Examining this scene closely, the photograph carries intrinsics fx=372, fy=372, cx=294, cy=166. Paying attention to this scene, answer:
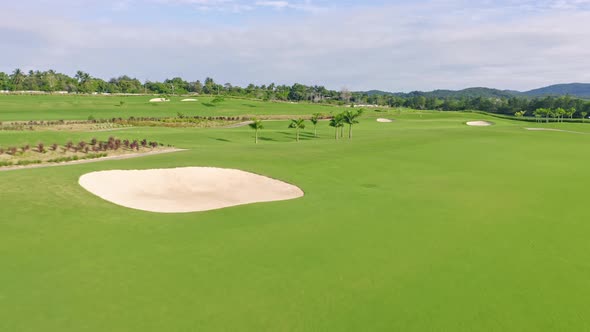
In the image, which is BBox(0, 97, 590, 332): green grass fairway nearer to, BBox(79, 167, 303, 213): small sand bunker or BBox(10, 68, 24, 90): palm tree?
BBox(79, 167, 303, 213): small sand bunker

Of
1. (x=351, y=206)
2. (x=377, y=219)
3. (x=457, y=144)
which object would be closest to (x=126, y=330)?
(x=377, y=219)

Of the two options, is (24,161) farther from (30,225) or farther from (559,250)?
(559,250)

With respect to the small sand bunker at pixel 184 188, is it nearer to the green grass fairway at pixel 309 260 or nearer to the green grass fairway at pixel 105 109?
the green grass fairway at pixel 309 260

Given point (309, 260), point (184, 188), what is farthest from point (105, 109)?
point (309, 260)

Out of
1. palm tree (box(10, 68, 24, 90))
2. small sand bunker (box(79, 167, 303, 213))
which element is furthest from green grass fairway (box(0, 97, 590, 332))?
palm tree (box(10, 68, 24, 90))

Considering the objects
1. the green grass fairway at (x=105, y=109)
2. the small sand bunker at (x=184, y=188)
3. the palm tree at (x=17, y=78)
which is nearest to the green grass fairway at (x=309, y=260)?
the small sand bunker at (x=184, y=188)

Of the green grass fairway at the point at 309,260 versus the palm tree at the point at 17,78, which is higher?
the palm tree at the point at 17,78

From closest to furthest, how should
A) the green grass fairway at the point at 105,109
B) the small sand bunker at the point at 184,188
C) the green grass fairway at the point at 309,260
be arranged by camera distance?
the green grass fairway at the point at 309,260 < the small sand bunker at the point at 184,188 < the green grass fairway at the point at 105,109
